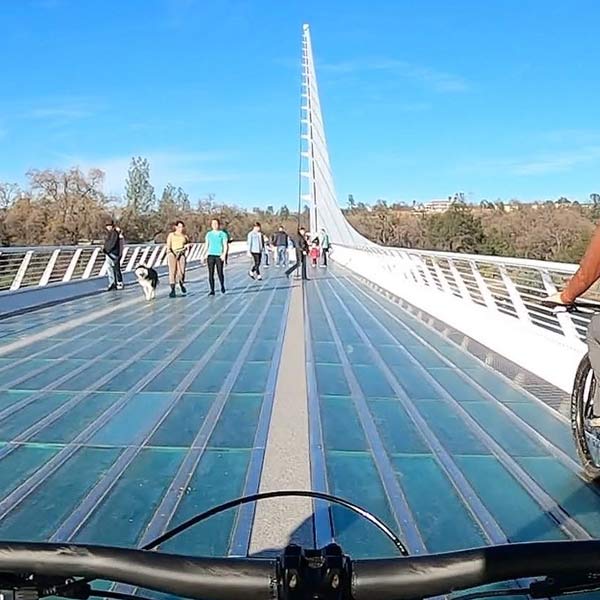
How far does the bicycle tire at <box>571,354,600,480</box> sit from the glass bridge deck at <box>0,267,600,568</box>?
12 cm

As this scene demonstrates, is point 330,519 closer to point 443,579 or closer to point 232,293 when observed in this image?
point 443,579

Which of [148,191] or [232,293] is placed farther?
[148,191]

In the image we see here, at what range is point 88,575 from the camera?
1055 millimetres

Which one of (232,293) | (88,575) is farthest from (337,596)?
(232,293)

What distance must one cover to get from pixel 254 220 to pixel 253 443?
4691cm

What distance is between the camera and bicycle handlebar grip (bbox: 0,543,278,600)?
1.00 meters

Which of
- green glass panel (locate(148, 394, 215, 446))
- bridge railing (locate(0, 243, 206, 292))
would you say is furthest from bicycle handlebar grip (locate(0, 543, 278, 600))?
bridge railing (locate(0, 243, 206, 292))

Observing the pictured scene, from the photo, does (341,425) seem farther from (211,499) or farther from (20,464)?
(20,464)

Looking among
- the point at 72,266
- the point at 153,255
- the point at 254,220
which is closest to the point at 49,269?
the point at 72,266

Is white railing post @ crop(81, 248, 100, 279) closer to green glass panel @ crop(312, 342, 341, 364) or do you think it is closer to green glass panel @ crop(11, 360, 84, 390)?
green glass panel @ crop(312, 342, 341, 364)

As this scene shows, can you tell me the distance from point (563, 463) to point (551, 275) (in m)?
2.60

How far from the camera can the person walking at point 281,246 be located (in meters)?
29.0

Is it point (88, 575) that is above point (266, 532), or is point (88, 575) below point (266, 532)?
above

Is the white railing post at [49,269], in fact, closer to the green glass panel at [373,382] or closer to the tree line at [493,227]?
the green glass panel at [373,382]
